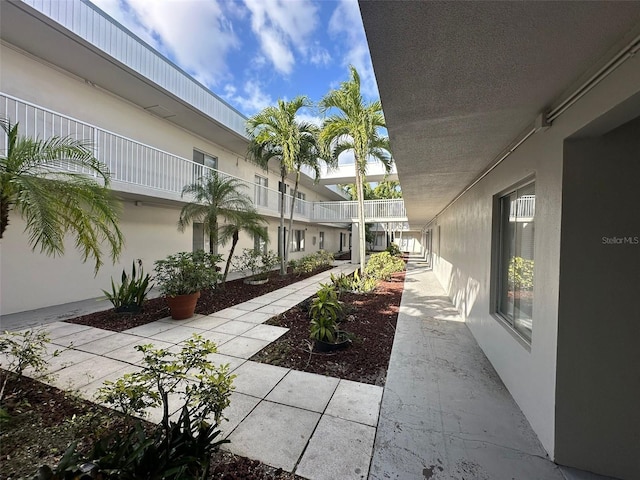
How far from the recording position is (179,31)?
5.66 metres

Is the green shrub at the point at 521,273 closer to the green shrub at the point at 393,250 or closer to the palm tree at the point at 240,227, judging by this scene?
the palm tree at the point at 240,227

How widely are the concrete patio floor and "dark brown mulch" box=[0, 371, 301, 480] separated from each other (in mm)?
124

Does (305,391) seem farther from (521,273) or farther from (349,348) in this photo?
(521,273)

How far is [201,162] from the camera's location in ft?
35.1

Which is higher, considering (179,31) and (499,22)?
(179,31)

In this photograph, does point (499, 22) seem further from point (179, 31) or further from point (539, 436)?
point (179, 31)

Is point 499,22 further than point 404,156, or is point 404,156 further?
point 404,156

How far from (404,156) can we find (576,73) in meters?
1.97

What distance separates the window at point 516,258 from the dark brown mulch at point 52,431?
287 cm

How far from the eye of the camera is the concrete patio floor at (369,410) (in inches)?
80.1

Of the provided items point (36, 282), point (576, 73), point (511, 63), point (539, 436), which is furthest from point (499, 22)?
point (36, 282)

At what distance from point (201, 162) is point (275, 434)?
10732 millimetres

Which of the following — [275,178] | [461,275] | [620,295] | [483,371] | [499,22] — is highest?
[275,178]

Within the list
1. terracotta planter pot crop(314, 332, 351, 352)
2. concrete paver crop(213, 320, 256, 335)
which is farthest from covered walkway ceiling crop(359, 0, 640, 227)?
concrete paver crop(213, 320, 256, 335)
